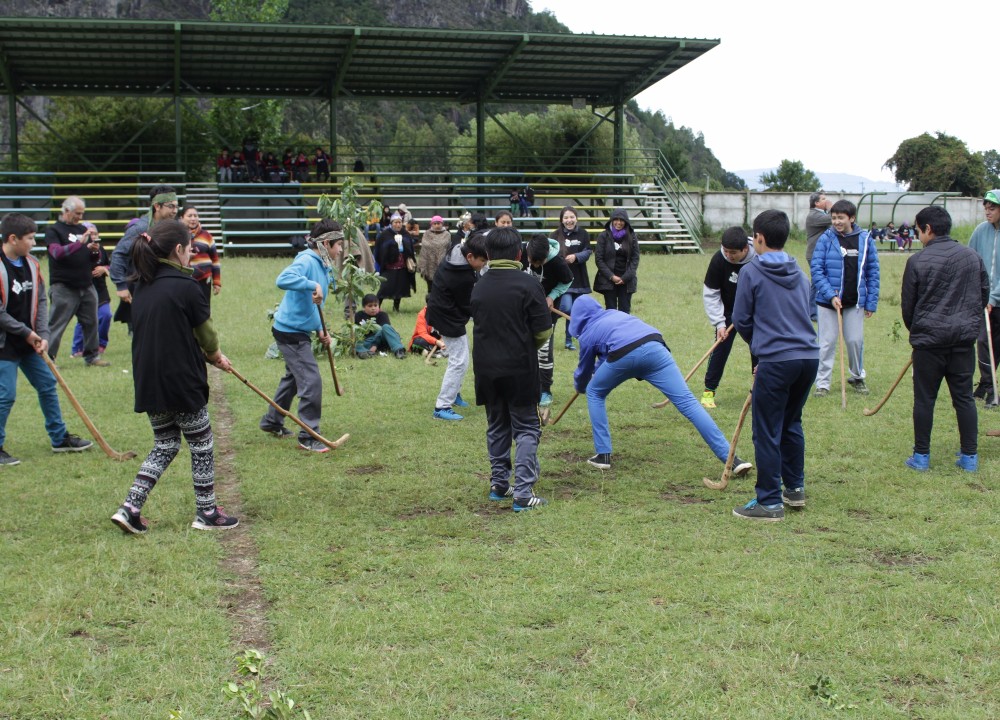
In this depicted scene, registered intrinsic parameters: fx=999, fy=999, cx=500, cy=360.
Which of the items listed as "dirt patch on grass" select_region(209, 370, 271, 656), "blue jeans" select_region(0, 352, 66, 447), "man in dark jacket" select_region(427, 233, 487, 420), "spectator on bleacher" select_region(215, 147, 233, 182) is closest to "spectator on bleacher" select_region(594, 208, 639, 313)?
"man in dark jacket" select_region(427, 233, 487, 420)

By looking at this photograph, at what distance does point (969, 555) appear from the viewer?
17.7ft

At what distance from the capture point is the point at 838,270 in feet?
31.3

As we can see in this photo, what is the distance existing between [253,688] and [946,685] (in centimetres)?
271

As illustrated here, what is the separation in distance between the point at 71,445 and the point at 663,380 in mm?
4664

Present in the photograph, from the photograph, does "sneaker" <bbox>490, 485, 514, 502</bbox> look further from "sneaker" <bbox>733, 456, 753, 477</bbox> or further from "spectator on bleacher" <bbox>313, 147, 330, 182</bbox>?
"spectator on bleacher" <bbox>313, 147, 330, 182</bbox>

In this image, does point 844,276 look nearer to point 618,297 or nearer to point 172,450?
point 618,297

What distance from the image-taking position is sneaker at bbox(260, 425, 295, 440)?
842cm

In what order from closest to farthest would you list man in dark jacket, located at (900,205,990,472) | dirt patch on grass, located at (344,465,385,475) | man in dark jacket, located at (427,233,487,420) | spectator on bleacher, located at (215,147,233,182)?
man in dark jacket, located at (900,205,990,472)
dirt patch on grass, located at (344,465,385,475)
man in dark jacket, located at (427,233,487,420)
spectator on bleacher, located at (215,147,233,182)

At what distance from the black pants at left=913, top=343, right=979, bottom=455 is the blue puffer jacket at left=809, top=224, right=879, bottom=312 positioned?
243 centimetres

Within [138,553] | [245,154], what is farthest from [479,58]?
[138,553]

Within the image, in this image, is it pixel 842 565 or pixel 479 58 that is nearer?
pixel 842 565

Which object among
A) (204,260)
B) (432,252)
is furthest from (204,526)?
(432,252)

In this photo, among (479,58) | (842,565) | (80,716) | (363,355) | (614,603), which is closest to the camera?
(80,716)

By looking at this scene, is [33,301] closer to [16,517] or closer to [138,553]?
[16,517]
